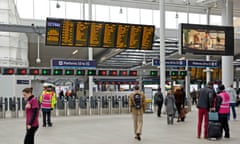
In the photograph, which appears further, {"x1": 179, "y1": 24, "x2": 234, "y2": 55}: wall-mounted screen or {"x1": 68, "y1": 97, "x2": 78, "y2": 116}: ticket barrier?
{"x1": 68, "y1": 97, "x2": 78, "y2": 116}: ticket barrier

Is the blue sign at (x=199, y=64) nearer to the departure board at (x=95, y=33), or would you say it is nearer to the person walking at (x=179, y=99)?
the departure board at (x=95, y=33)

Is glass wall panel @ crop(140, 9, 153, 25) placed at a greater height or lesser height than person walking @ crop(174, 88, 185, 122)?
greater

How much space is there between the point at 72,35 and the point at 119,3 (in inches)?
768

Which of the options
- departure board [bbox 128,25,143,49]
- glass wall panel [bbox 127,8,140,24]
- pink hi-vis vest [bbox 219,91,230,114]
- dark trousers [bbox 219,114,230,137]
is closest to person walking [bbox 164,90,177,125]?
pink hi-vis vest [bbox 219,91,230,114]

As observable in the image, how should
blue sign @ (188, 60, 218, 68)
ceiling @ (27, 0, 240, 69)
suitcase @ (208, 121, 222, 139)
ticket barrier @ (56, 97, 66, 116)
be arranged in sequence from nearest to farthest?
suitcase @ (208, 121, 222, 139) < ticket barrier @ (56, 97, 66, 116) < blue sign @ (188, 60, 218, 68) < ceiling @ (27, 0, 240, 69)

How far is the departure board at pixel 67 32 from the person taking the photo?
19.2 meters

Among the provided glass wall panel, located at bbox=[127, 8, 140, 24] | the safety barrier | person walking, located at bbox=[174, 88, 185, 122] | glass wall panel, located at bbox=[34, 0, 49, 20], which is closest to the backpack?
person walking, located at bbox=[174, 88, 185, 122]

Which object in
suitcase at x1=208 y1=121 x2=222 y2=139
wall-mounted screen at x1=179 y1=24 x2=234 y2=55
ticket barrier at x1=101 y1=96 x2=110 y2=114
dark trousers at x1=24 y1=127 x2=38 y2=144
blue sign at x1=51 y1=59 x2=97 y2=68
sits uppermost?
wall-mounted screen at x1=179 y1=24 x2=234 y2=55

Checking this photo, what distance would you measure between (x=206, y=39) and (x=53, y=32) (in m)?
7.29

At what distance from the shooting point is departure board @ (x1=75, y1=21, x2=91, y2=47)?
19.6m

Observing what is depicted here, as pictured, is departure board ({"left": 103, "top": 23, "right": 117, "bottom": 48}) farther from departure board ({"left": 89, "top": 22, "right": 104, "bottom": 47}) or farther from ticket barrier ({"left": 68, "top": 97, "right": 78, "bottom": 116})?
ticket barrier ({"left": 68, "top": 97, "right": 78, "bottom": 116})

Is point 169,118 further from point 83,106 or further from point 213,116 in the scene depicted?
point 83,106

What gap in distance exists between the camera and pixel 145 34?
69.4 ft

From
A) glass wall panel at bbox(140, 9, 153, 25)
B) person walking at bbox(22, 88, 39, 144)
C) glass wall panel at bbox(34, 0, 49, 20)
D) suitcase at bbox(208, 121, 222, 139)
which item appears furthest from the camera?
glass wall panel at bbox(140, 9, 153, 25)
